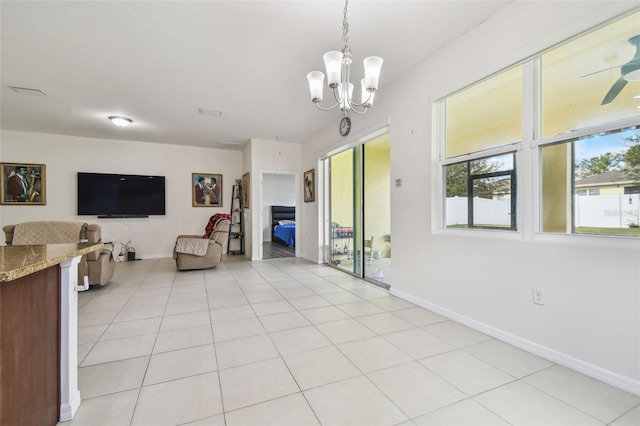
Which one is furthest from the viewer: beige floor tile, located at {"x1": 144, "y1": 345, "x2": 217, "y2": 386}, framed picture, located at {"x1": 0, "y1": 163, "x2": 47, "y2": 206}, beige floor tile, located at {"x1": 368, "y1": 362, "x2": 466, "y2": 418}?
framed picture, located at {"x1": 0, "y1": 163, "x2": 47, "y2": 206}

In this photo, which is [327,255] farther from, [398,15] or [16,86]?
[16,86]

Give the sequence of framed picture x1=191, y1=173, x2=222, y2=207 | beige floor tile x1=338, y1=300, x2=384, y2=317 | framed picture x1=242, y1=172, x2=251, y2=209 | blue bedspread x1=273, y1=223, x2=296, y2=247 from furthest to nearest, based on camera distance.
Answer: blue bedspread x1=273, y1=223, x2=296, y2=247 → framed picture x1=191, y1=173, x2=222, y2=207 → framed picture x1=242, y1=172, x2=251, y2=209 → beige floor tile x1=338, y1=300, x2=384, y2=317

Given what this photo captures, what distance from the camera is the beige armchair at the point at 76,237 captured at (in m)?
3.61

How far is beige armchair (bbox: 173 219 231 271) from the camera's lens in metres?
4.73

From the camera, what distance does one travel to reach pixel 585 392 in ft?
5.22

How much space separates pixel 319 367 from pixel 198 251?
360cm

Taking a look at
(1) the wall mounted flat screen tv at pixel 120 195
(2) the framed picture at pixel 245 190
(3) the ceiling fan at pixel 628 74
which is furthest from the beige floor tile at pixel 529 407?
(1) the wall mounted flat screen tv at pixel 120 195

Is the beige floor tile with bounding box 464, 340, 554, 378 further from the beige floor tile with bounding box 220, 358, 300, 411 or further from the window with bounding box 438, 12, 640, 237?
the beige floor tile with bounding box 220, 358, 300, 411

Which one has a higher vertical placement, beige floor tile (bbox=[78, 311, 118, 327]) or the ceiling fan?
the ceiling fan

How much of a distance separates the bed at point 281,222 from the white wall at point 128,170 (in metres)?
1.93

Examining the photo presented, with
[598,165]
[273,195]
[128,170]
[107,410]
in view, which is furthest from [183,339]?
[273,195]

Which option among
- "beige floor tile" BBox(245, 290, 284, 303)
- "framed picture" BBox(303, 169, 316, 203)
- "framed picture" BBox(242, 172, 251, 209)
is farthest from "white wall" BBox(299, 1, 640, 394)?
"framed picture" BBox(242, 172, 251, 209)

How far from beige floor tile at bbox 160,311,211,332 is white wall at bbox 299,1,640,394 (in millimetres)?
2204

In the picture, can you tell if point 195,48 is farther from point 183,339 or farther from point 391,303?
point 391,303
